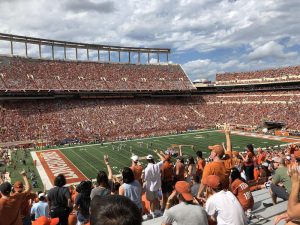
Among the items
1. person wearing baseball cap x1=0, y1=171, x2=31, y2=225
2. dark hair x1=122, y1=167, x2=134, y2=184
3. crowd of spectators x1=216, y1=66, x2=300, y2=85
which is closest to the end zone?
dark hair x1=122, y1=167, x2=134, y2=184

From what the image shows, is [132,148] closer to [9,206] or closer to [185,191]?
[9,206]

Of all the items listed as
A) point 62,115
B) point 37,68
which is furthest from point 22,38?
point 62,115

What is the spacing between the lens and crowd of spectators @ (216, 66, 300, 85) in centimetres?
5981

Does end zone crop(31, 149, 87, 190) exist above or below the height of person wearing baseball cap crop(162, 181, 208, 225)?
below

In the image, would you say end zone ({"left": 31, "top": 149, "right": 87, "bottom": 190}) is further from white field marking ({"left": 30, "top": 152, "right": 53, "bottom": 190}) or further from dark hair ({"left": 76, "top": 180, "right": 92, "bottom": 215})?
dark hair ({"left": 76, "top": 180, "right": 92, "bottom": 215})

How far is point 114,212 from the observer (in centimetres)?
189

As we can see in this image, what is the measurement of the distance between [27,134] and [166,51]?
4142cm

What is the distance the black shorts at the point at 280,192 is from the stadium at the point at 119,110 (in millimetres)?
19400

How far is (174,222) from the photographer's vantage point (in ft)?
13.8

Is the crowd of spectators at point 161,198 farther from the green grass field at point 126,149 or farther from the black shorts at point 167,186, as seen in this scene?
the green grass field at point 126,149

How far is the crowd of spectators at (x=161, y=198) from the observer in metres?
2.07

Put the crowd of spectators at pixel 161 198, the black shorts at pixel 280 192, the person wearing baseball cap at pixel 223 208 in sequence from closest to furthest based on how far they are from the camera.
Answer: the crowd of spectators at pixel 161 198 < the person wearing baseball cap at pixel 223 208 < the black shorts at pixel 280 192

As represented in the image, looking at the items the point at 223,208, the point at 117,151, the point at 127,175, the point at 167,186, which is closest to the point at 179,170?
the point at 167,186

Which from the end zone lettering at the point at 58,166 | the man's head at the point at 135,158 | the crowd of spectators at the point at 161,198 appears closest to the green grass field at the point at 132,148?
the end zone lettering at the point at 58,166
